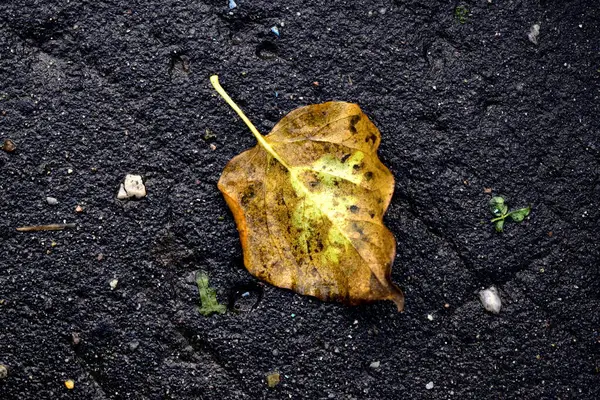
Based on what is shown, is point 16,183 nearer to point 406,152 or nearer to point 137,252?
point 137,252

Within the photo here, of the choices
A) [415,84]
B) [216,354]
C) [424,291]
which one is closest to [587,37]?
[415,84]

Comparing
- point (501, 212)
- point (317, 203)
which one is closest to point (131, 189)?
point (317, 203)

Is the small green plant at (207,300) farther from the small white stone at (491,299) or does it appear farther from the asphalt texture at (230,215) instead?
the small white stone at (491,299)

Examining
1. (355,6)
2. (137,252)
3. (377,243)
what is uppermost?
(355,6)

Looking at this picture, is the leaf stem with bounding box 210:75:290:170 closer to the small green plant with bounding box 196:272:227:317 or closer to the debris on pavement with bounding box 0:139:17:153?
the small green plant with bounding box 196:272:227:317

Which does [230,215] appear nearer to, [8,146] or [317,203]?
[317,203]
